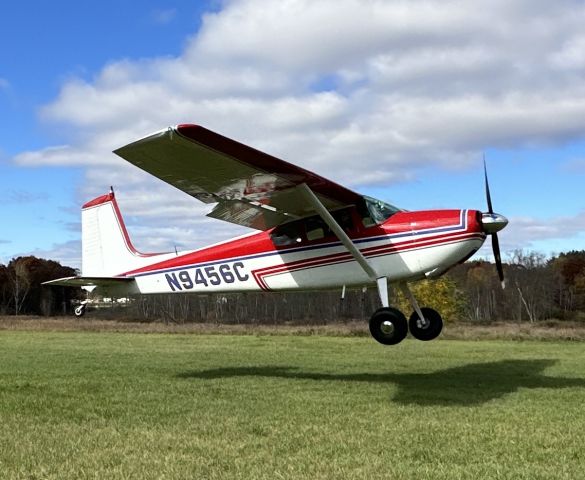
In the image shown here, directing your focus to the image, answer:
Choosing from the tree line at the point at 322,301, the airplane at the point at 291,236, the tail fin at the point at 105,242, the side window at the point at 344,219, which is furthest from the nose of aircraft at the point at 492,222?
the tree line at the point at 322,301

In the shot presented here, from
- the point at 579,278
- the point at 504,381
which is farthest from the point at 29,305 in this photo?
the point at 504,381

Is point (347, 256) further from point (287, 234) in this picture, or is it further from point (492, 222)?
point (492, 222)

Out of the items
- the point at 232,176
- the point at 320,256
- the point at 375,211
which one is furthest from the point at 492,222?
the point at 232,176

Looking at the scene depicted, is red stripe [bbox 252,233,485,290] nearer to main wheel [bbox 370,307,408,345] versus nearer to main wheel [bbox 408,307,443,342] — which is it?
main wheel [bbox 370,307,408,345]

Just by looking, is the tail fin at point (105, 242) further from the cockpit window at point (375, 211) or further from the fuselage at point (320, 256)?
the cockpit window at point (375, 211)

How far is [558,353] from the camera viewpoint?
23.2 m

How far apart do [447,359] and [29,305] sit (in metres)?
99.9

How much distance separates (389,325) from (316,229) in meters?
2.77

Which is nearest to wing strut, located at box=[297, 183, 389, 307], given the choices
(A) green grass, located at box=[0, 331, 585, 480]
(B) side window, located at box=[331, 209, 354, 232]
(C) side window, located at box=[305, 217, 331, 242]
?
(B) side window, located at box=[331, 209, 354, 232]

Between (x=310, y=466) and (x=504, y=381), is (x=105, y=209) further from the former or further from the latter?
(x=310, y=466)

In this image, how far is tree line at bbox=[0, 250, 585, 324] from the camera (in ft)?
287

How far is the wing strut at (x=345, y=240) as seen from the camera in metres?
11.9

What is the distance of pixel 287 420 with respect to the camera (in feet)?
30.0

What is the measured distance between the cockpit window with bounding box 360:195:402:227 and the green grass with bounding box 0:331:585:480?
345 cm
